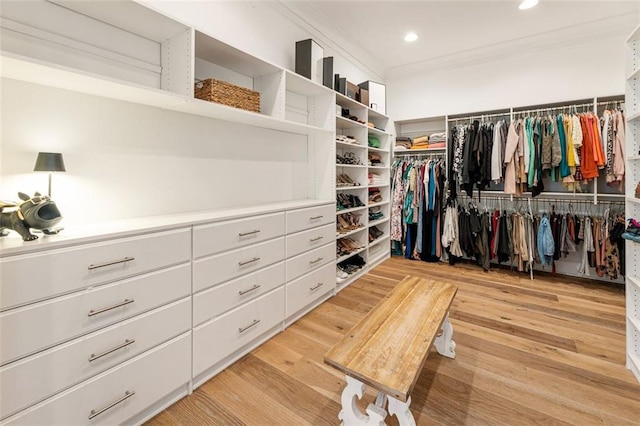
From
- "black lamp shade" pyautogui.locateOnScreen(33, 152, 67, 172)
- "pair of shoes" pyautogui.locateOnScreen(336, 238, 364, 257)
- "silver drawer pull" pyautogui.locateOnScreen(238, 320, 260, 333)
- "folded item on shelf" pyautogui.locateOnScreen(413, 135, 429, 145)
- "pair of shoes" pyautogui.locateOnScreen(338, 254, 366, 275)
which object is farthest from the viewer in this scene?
"folded item on shelf" pyautogui.locateOnScreen(413, 135, 429, 145)

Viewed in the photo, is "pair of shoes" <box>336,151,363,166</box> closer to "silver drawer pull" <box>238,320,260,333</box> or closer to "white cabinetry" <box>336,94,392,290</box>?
"white cabinetry" <box>336,94,392,290</box>

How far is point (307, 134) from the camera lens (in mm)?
2961

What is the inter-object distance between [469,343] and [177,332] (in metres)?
1.98

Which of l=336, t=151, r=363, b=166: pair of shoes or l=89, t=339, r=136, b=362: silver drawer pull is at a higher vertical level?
l=336, t=151, r=363, b=166: pair of shoes

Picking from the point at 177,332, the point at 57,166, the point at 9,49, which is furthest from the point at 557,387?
the point at 9,49

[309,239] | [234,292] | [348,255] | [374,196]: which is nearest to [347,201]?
[348,255]

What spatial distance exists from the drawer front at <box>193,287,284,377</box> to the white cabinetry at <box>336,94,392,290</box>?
1.06m

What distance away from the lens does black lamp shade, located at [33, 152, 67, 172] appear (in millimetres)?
1261

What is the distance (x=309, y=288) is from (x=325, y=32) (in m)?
2.75

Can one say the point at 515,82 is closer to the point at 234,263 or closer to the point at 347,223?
the point at 347,223

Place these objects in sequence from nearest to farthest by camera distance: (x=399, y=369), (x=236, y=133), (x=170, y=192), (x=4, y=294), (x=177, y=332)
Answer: (x=4, y=294) → (x=399, y=369) → (x=177, y=332) → (x=170, y=192) → (x=236, y=133)

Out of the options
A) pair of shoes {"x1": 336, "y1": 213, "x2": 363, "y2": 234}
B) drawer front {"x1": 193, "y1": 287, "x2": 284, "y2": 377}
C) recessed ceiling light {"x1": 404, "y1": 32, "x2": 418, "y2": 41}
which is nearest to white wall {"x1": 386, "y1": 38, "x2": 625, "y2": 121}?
recessed ceiling light {"x1": 404, "y1": 32, "x2": 418, "y2": 41}

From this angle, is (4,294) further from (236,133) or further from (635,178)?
(635,178)

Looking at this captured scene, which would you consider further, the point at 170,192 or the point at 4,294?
the point at 170,192
